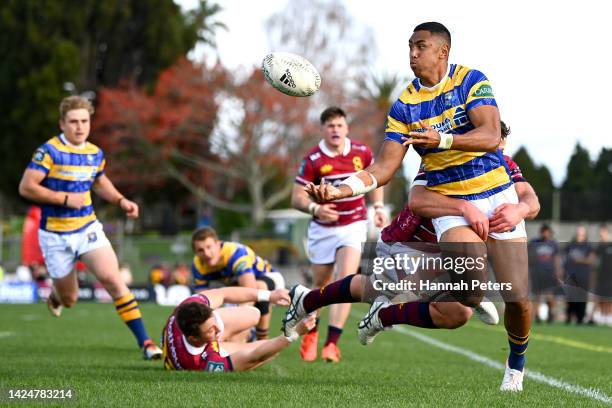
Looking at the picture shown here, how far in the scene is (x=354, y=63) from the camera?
44750 mm

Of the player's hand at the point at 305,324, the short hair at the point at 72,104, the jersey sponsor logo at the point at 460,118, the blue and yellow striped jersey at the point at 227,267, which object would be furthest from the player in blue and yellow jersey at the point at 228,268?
the jersey sponsor logo at the point at 460,118

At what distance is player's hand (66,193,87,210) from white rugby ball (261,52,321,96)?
321 centimetres

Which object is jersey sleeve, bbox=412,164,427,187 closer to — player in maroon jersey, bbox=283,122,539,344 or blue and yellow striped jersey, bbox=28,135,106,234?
player in maroon jersey, bbox=283,122,539,344

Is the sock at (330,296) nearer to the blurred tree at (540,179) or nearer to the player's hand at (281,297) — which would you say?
the player's hand at (281,297)

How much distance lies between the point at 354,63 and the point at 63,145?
36.1 meters

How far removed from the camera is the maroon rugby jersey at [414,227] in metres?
6.70

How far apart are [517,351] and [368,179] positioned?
159cm

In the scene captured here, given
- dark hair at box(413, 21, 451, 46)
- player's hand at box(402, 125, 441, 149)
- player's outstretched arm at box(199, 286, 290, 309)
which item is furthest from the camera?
player's outstretched arm at box(199, 286, 290, 309)

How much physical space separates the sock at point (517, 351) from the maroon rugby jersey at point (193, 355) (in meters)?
2.16

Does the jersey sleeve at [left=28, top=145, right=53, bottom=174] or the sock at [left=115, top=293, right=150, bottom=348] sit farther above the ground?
the jersey sleeve at [left=28, top=145, right=53, bottom=174]

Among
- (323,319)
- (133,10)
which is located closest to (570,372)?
(323,319)

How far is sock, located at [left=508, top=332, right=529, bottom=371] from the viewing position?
6.58 m

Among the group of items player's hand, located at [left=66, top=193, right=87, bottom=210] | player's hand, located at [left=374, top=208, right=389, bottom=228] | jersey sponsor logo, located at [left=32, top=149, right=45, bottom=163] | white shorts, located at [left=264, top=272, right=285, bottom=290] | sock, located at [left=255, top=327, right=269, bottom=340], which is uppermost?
jersey sponsor logo, located at [left=32, top=149, right=45, bottom=163]

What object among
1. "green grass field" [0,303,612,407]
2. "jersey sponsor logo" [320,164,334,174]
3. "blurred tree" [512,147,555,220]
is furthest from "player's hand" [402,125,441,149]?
"blurred tree" [512,147,555,220]
